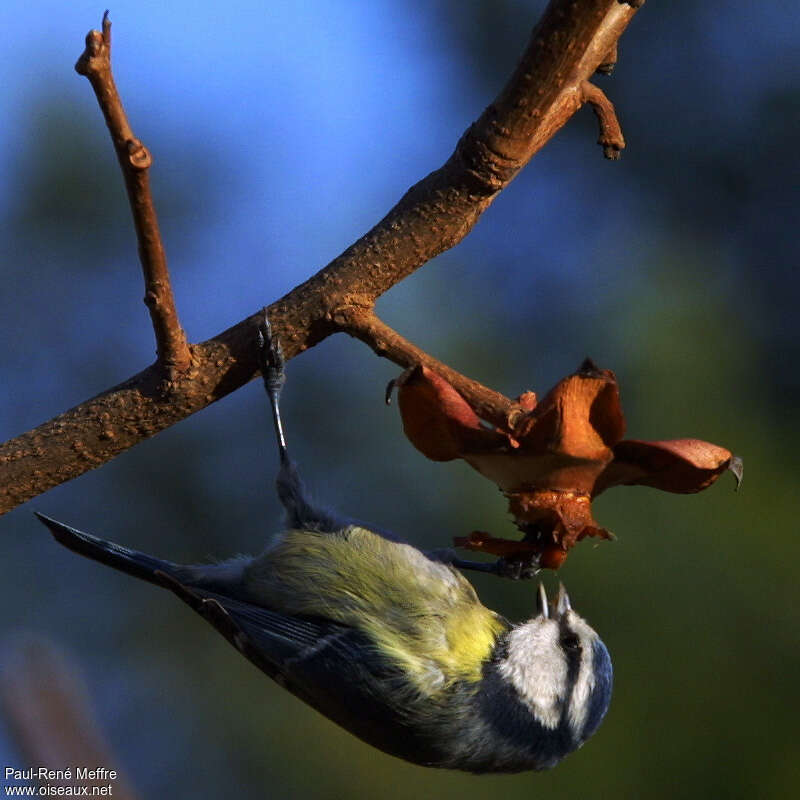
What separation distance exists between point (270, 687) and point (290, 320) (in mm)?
2784

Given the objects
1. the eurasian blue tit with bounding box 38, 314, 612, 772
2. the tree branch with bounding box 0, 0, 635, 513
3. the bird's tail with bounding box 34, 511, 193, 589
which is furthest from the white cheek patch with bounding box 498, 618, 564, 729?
the tree branch with bounding box 0, 0, 635, 513

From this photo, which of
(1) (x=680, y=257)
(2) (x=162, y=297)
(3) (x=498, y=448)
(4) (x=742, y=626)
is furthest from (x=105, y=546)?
(1) (x=680, y=257)

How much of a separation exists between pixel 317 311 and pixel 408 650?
3.70 ft

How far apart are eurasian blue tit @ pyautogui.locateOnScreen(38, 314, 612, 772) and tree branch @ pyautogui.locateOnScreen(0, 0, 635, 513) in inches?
30.7

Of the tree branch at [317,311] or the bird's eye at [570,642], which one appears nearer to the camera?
the tree branch at [317,311]

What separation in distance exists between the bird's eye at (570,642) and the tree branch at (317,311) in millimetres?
1174

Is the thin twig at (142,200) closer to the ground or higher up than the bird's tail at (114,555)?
closer to the ground

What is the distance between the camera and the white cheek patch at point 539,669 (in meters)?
2.51

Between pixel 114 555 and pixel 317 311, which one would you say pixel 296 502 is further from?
pixel 317 311

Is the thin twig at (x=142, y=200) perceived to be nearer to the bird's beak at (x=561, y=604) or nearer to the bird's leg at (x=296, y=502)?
the bird's leg at (x=296, y=502)

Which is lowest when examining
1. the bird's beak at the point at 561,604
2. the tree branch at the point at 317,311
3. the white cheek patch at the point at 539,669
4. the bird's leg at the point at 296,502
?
the white cheek patch at the point at 539,669

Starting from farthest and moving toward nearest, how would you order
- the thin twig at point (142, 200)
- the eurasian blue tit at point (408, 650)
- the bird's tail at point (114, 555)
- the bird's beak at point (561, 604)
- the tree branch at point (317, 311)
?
the bird's beak at point (561, 604) < the eurasian blue tit at point (408, 650) < the bird's tail at point (114, 555) < the tree branch at point (317, 311) < the thin twig at point (142, 200)

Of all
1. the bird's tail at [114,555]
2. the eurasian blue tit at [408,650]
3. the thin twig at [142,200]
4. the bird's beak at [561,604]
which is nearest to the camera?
the thin twig at [142,200]

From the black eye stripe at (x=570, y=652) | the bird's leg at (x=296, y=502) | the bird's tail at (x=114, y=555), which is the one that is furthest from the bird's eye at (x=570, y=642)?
the bird's tail at (x=114, y=555)
